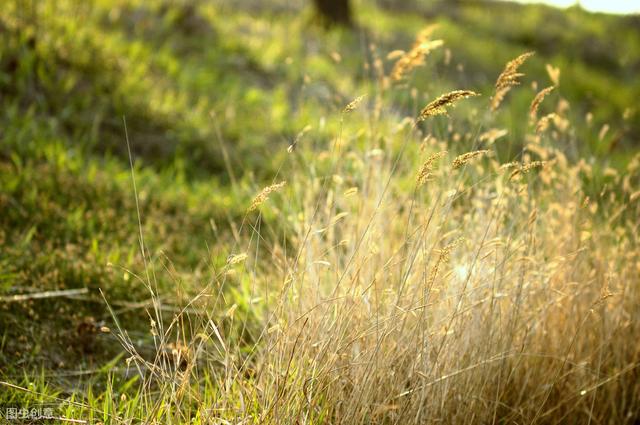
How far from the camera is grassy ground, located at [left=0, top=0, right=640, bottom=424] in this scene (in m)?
2.36

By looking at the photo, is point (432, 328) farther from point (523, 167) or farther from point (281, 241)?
point (281, 241)

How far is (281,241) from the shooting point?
13.6 feet

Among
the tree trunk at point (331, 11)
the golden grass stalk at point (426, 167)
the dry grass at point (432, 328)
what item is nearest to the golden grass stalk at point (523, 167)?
the dry grass at point (432, 328)

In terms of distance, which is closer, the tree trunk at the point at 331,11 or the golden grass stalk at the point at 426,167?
the golden grass stalk at the point at 426,167

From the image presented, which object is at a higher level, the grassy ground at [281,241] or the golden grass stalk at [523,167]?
the golden grass stalk at [523,167]

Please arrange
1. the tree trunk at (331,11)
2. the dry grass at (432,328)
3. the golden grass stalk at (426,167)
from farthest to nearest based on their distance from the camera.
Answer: the tree trunk at (331,11) → the dry grass at (432,328) → the golden grass stalk at (426,167)

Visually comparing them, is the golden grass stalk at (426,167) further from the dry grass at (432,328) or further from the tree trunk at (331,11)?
the tree trunk at (331,11)

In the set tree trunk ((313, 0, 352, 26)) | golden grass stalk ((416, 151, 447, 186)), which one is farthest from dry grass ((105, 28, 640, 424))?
tree trunk ((313, 0, 352, 26))

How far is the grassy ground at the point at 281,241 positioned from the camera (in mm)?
2355

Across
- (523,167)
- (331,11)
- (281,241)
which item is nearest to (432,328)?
(523,167)

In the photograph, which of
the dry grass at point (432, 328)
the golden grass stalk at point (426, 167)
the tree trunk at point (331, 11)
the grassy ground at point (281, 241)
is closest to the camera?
the golden grass stalk at point (426, 167)

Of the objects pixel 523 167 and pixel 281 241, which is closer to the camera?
pixel 523 167

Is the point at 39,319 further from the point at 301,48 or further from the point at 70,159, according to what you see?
the point at 301,48

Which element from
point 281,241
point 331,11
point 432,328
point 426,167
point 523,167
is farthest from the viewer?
point 331,11
